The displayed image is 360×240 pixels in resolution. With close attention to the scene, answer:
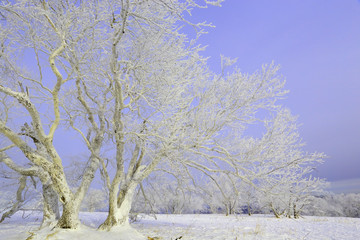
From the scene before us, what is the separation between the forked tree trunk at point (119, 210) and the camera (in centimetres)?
600

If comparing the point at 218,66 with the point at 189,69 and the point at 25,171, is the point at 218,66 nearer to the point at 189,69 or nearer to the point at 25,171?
the point at 189,69

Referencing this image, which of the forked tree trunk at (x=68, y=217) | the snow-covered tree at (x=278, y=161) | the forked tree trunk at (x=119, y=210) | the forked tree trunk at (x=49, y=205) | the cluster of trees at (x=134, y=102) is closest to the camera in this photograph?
the cluster of trees at (x=134, y=102)

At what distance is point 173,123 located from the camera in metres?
5.30

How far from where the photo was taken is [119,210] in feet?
20.9

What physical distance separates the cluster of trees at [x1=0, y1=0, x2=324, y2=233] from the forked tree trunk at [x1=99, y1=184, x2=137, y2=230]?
3cm

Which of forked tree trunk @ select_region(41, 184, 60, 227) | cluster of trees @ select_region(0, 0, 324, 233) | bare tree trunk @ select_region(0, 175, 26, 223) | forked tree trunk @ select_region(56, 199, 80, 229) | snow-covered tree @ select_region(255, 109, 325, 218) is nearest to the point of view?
cluster of trees @ select_region(0, 0, 324, 233)

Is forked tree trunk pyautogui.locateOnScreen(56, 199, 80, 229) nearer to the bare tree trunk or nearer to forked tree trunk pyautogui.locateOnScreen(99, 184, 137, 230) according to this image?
forked tree trunk pyautogui.locateOnScreen(99, 184, 137, 230)

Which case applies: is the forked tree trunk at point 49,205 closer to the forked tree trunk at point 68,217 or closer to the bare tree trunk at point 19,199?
the forked tree trunk at point 68,217

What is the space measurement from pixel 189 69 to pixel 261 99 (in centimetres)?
236

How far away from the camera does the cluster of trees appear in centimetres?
441

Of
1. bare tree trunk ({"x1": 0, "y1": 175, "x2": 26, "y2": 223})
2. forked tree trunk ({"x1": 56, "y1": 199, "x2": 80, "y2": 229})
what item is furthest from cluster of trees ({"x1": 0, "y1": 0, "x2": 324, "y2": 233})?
bare tree trunk ({"x1": 0, "y1": 175, "x2": 26, "y2": 223})

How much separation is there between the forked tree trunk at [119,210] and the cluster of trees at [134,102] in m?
0.03

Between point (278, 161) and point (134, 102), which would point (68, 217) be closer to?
point (134, 102)

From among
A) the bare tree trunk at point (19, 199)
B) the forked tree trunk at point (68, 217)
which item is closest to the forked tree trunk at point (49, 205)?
the forked tree trunk at point (68, 217)
